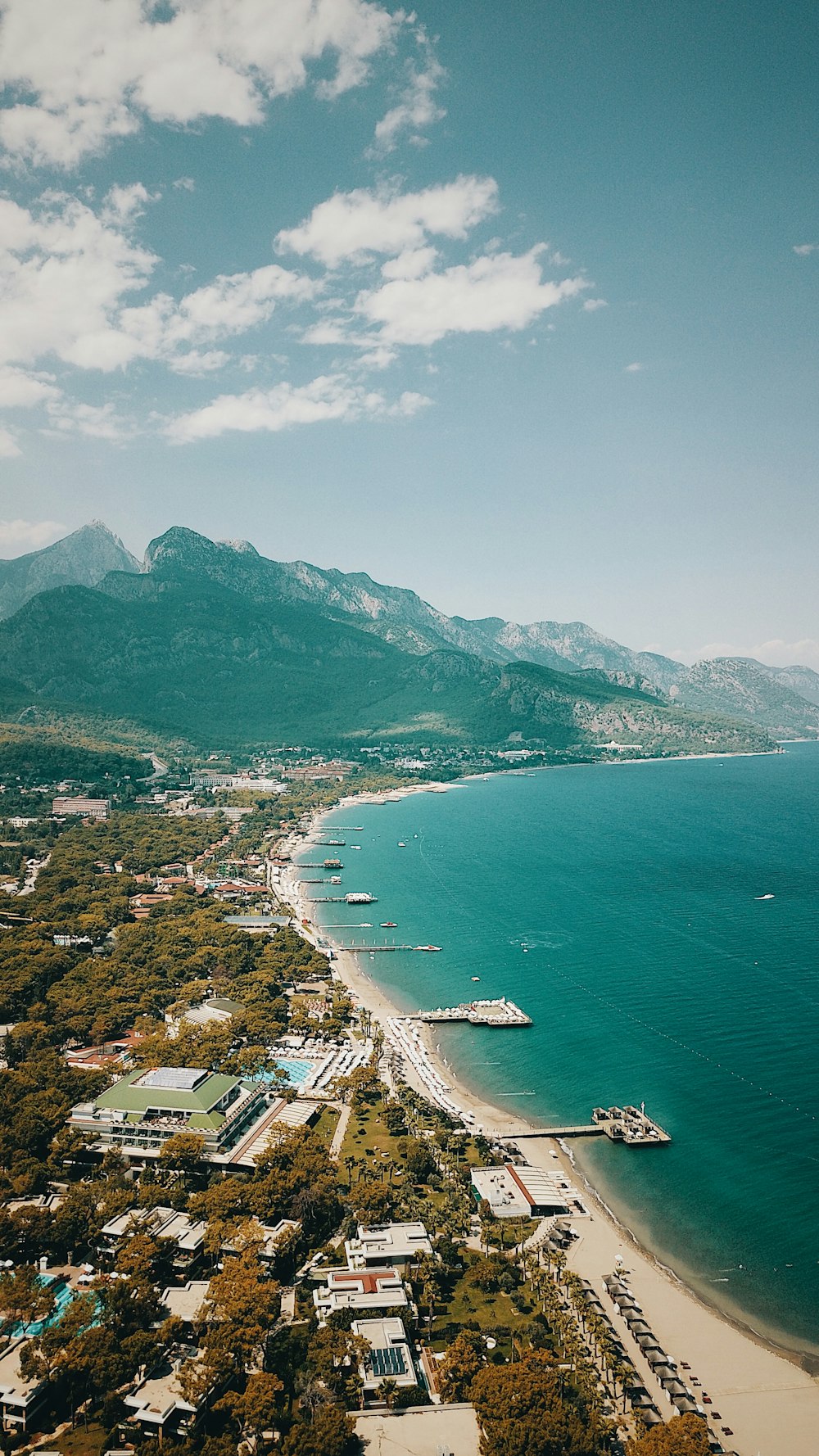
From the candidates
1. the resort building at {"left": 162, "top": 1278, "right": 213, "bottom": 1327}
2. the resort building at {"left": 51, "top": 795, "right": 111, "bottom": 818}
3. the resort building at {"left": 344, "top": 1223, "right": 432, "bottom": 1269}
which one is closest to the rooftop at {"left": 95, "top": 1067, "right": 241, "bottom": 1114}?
the resort building at {"left": 162, "top": 1278, "right": 213, "bottom": 1327}

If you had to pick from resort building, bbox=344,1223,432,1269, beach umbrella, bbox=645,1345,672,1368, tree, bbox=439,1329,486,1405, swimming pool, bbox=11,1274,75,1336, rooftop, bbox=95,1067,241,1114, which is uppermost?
rooftop, bbox=95,1067,241,1114

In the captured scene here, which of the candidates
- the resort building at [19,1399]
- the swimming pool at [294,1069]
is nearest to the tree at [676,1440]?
the resort building at [19,1399]

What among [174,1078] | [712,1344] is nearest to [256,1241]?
[174,1078]

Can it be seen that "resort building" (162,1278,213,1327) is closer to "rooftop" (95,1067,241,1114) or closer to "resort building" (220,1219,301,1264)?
"resort building" (220,1219,301,1264)

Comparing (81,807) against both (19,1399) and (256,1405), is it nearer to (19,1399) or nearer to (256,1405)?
(19,1399)

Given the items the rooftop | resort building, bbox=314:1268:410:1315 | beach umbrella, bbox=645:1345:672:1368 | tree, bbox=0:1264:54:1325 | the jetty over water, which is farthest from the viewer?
the jetty over water

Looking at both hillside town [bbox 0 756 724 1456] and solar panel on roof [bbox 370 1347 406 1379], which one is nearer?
hillside town [bbox 0 756 724 1456]

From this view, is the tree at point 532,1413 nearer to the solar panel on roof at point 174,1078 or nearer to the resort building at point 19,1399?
the resort building at point 19,1399
